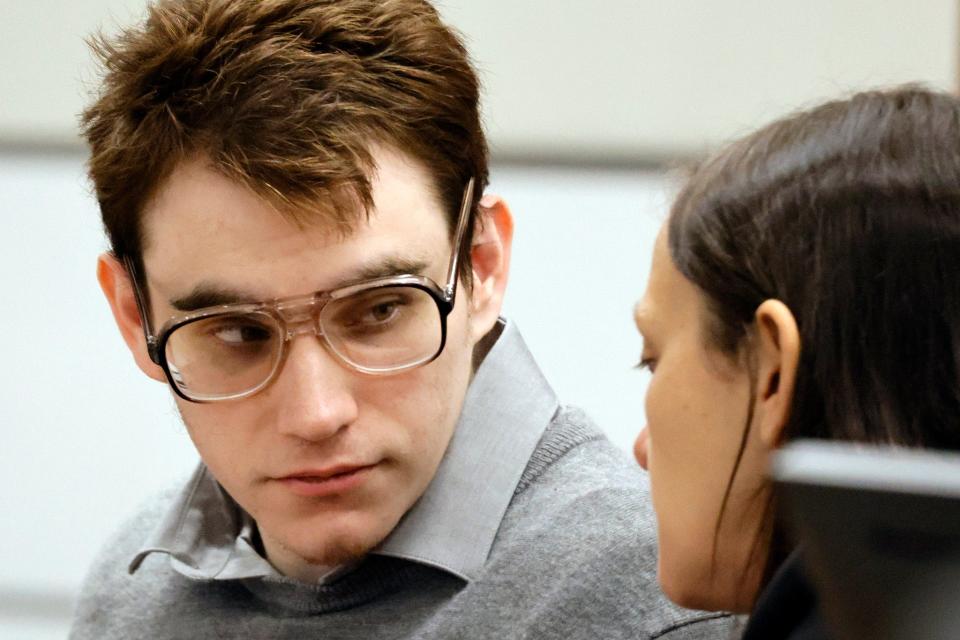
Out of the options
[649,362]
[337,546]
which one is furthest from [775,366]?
[337,546]

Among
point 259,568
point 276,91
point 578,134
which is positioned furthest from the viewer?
point 578,134

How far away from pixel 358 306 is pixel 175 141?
233 mm

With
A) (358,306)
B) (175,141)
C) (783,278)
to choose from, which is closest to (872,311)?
(783,278)

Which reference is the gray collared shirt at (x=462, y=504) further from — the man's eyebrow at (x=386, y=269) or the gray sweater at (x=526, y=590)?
the man's eyebrow at (x=386, y=269)

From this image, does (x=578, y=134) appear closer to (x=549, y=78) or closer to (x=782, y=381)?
(x=549, y=78)

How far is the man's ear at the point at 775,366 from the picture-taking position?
2.61ft

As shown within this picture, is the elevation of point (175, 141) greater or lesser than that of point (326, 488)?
greater

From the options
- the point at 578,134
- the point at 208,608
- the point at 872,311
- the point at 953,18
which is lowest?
the point at 208,608

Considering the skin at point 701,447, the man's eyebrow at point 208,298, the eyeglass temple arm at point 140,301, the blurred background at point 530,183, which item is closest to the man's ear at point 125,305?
the eyeglass temple arm at point 140,301

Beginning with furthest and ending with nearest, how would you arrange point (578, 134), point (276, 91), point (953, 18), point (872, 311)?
1. point (578, 134)
2. point (953, 18)
3. point (276, 91)
4. point (872, 311)

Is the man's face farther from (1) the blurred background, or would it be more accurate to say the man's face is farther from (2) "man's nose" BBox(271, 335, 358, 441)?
(1) the blurred background

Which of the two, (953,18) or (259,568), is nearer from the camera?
(259,568)

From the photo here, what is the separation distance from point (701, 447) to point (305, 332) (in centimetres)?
42

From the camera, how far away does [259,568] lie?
52.6 inches
